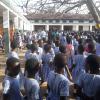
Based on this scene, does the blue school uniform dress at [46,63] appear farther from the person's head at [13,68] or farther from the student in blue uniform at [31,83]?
the student in blue uniform at [31,83]

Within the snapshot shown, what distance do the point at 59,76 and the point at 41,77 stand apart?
14.5ft

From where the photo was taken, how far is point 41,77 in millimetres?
9234

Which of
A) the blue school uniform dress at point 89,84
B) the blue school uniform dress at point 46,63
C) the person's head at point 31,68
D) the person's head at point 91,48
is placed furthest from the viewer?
the person's head at point 91,48

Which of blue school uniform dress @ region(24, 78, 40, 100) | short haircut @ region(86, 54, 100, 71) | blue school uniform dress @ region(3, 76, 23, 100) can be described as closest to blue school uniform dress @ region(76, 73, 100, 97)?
short haircut @ region(86, 54, 100, 71)

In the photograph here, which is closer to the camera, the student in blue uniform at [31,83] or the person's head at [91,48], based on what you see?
the student in blue uniform at [31,83]

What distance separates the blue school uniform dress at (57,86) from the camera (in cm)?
476

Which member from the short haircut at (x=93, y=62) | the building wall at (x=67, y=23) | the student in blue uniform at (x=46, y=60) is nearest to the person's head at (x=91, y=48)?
the student in blue uniform at (x=46, y=60)

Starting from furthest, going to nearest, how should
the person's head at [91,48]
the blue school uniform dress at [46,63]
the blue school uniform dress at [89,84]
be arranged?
1. the person's head at [91,48]
2. the blue school uniform dress at [46,63]
3. the blue school uniform dress at [89,84]

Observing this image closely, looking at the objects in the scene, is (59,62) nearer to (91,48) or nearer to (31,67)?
(31,67)

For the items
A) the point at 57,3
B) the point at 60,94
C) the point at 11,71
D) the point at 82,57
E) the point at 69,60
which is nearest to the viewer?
the point at 60,94

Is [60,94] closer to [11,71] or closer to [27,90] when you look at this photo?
[27,90]

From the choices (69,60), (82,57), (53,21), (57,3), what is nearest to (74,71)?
(82,57)

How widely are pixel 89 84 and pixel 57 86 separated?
1.55 feet

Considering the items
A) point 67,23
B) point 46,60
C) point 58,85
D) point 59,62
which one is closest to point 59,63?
point 59,62
